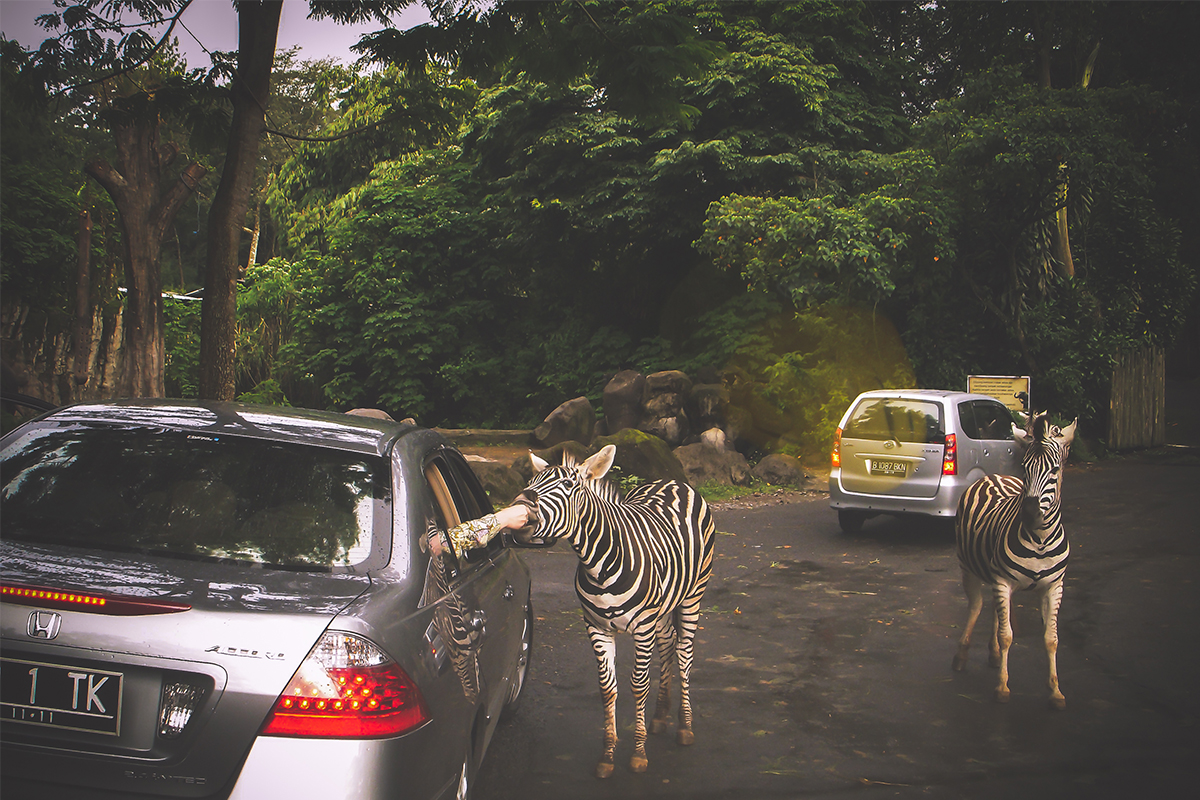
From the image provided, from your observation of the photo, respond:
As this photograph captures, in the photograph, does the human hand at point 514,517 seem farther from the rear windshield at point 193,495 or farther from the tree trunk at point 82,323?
the tree trunk at point 82,323

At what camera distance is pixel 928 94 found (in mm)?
25156

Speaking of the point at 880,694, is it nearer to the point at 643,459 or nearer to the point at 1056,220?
the point at 643,459

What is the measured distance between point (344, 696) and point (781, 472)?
44.3ft

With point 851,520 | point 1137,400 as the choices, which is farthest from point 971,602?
point 1137,400

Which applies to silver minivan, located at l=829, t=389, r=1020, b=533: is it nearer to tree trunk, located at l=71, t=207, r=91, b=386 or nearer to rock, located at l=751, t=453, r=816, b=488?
rock, located at l=751, t=453, r=816, b=488

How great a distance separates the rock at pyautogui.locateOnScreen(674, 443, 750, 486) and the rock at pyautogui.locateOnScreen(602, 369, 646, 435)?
2.97 meters

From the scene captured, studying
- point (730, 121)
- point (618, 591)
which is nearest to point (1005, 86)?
point (730, 121)

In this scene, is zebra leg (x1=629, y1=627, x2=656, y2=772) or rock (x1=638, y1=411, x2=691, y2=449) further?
rock (x1=638, y1=411, x2=691, y2=449)

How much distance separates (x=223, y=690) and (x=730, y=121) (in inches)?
780

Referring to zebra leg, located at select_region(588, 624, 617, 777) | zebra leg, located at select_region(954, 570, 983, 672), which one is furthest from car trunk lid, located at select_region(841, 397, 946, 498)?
zebra leg, located at select_region(588, 624, 617, 777)

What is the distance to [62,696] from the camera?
236 centimetres

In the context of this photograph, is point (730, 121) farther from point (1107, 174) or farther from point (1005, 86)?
point (1107, 174)

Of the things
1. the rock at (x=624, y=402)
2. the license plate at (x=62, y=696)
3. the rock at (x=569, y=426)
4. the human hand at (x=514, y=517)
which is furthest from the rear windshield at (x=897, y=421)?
the license plate at (x=62, y=696)

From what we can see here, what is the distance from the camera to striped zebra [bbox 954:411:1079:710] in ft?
17.8
